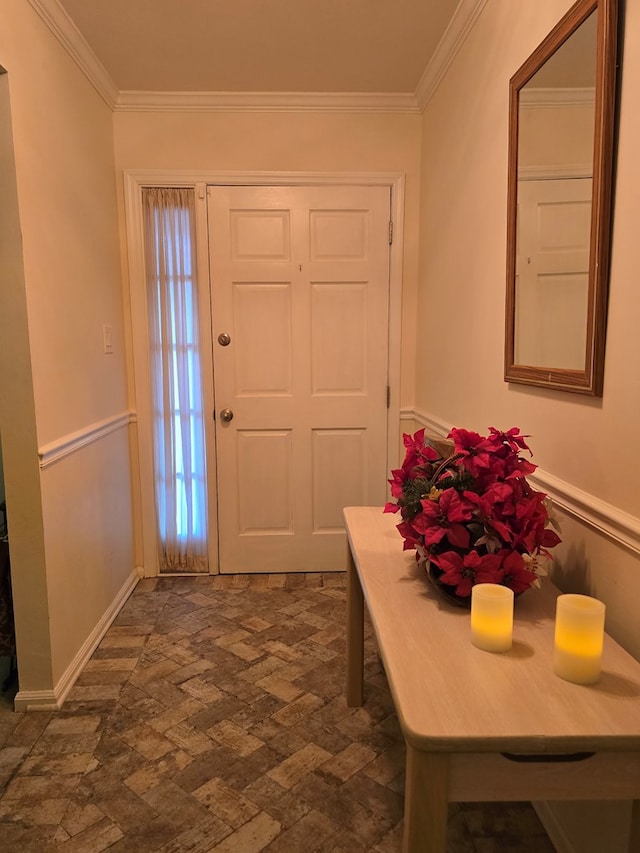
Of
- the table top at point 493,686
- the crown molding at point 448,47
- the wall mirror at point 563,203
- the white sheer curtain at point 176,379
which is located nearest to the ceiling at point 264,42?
the crown molding at point 448,47

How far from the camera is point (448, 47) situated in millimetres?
2211

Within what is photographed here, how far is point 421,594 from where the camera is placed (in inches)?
48.1

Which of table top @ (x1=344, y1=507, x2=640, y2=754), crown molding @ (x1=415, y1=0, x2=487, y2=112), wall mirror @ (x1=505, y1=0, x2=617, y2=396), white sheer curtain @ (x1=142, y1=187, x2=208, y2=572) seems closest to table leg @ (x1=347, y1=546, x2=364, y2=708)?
table top @ (x1=344, y1=507, x2=640, y2=754)

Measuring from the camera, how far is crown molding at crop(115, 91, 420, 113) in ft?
8.84

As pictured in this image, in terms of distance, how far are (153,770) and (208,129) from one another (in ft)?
8.96

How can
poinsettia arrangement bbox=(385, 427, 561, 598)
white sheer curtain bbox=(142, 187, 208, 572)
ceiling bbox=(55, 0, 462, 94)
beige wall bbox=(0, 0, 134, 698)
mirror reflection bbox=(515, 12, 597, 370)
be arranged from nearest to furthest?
poinsettia arrangement bbox=(385, 427, 561, 598) < mirror reflection bbox=(515, 12, 597, 370) < beige wall bbox=(0, 0, 134, 698) < ceiling bbox=(55, 0, 462, 94) < white sheer curtain bbox=(142, 187, 208, 572)

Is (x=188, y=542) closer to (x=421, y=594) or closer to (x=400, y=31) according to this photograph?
(x=421, y=594)

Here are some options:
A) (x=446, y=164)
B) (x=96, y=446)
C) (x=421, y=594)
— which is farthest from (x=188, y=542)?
(x=446, y=164)

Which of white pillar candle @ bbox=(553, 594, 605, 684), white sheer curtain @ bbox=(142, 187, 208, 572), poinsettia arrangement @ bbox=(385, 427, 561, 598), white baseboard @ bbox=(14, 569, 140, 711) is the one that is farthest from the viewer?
white sheer curtain @ bbox=(142, 187, 208, 572)

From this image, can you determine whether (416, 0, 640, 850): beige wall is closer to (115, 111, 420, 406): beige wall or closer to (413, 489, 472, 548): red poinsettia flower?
(115, 111, 420, 406): beige wall

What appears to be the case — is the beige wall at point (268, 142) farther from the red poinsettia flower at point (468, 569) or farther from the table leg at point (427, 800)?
the table leg at point (427, 800)

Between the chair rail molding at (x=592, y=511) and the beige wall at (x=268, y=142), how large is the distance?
2012mm

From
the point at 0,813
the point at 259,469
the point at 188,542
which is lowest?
the point at 0,813

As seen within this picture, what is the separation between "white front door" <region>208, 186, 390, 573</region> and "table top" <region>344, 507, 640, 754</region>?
5.87 ft
